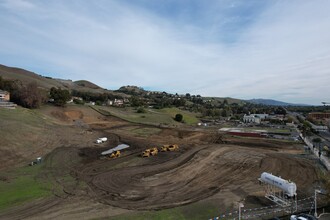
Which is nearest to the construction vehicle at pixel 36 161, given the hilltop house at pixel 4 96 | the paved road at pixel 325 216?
the paved road at pixel 325 216

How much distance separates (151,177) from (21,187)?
13.7 meters

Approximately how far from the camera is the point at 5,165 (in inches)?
1270

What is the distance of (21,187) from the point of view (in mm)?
25750

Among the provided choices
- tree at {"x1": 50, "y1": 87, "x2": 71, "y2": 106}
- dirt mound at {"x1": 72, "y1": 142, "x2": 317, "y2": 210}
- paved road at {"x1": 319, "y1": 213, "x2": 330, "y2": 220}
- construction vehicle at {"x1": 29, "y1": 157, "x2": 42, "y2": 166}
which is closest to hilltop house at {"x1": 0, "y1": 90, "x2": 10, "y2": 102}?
tree at {"x1": 50, "y1": 87, "x2": 71, "y2": 106}

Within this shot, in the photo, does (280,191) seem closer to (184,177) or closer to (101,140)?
(184,177)

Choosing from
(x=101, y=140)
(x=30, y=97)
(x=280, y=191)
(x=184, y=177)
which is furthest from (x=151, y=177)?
(x=30, y=97)

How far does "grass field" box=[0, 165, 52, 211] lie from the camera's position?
22.6 metres

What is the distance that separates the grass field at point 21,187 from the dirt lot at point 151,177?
3.83 feet

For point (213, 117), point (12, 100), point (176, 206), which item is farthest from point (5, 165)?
point (213, 117)

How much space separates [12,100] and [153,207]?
64.6m

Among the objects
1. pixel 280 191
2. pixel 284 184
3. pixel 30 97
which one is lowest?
pixel 280 191

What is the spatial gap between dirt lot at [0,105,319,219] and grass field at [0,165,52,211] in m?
1.17

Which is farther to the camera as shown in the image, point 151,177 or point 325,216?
point 151,177

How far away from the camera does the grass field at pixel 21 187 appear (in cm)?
2258
